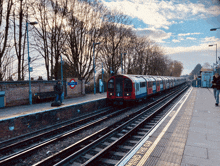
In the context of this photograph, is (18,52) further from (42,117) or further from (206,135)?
(206,135)

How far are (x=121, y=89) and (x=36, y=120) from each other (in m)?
7.58

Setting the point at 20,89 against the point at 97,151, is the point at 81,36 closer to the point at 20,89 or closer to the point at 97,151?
the point at 20,89

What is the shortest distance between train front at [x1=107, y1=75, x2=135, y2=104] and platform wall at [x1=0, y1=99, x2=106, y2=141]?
265cm

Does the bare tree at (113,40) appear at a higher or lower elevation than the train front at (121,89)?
higher

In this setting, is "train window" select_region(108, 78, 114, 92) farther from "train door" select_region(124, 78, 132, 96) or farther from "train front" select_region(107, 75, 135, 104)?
"train door" select_region(124, 78, 132, 96)

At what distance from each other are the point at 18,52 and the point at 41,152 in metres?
14.1

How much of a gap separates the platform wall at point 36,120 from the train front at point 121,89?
265 cm

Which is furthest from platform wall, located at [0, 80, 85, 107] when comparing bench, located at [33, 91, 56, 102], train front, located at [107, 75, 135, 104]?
train front, located at [107, 75, 135, 104]

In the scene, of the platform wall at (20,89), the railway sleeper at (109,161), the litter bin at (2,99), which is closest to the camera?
the railway sleeper at (109,161)

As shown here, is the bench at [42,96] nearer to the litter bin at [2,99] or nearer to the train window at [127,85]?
the litter bin at [2,99]

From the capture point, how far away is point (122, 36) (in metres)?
32.7

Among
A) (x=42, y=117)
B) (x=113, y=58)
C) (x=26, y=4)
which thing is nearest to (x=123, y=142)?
(x=42, y=117)

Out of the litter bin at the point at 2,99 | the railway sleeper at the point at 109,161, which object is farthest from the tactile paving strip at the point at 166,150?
the litter bin at the point at 2,99

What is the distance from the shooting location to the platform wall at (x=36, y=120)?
8.20 meters
